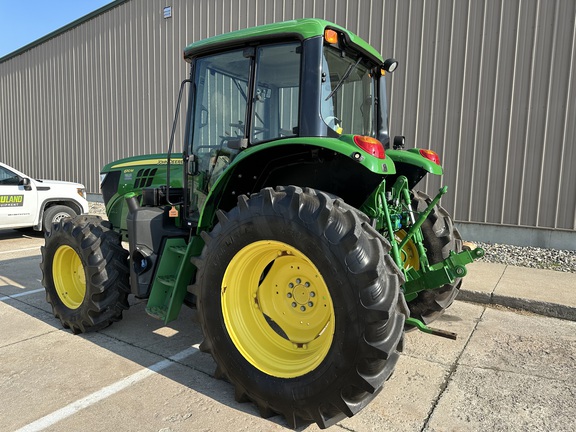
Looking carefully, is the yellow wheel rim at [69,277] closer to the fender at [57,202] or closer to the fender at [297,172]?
the fender at [297,172]

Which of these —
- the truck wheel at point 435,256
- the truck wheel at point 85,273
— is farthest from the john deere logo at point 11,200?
the truck wheel at point 435,256

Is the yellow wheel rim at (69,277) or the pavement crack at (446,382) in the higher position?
the yellow wheel rim at (69,277)

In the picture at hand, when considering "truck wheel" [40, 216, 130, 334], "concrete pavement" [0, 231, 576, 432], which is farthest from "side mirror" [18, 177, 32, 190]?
"truck wheel" [40, 216, 130, 334]

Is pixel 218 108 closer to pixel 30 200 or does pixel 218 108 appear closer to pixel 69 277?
pixel 69 277

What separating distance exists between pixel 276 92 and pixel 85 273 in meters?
2.29

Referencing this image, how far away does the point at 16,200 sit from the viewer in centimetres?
847

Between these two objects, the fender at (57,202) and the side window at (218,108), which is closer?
the side window at (218,108)

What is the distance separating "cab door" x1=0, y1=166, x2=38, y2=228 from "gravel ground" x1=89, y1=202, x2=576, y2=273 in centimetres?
858

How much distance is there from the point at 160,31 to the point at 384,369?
37.4 feet

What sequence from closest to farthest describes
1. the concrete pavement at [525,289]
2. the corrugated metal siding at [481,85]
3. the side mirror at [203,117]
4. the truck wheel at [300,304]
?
the truck wheel at [300,304] → the side mirror at [203,117] → the concrete pavement at [525,289] → the corrugated metal siding at [481,85]

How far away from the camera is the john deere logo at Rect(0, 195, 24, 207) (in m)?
8.33

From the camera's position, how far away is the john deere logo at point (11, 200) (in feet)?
27.3

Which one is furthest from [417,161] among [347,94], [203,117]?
[203,117]

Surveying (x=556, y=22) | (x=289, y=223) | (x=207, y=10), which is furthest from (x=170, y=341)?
(x=207, y=10)
